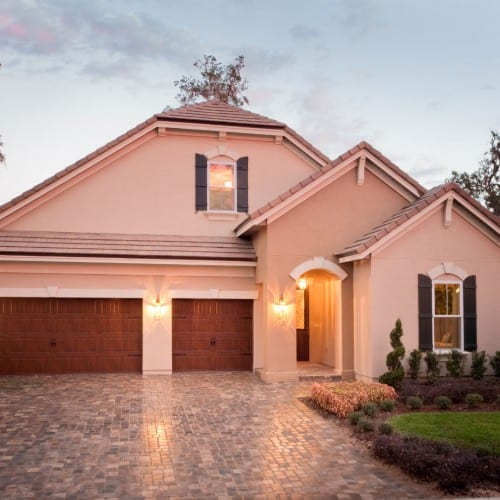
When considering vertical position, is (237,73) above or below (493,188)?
above

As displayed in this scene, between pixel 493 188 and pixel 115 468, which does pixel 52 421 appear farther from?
pixel 493 188

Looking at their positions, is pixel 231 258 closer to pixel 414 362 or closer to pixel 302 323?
pixel 302 323

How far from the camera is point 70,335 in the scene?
614 inches

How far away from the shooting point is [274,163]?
17469mm

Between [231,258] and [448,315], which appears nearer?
[448,315]

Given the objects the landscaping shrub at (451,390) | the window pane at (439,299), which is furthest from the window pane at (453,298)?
the landscaping shrub at (451,390)

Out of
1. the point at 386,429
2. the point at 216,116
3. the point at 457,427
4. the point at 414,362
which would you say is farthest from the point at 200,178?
the point at 457,427

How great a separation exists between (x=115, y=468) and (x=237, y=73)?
2443 centimetres

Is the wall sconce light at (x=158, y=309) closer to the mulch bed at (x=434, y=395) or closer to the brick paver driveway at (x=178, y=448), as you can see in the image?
the brick paver driveway at (x=178, y=448)

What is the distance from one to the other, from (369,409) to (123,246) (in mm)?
8354

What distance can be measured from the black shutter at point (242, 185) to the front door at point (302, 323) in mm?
3306

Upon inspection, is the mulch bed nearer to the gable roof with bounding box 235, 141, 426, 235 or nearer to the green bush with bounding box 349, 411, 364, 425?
the green bush with bounding box 349, 411, 364, 425

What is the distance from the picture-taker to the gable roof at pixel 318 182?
14.4 m

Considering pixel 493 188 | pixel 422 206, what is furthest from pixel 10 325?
pixel 493 188
